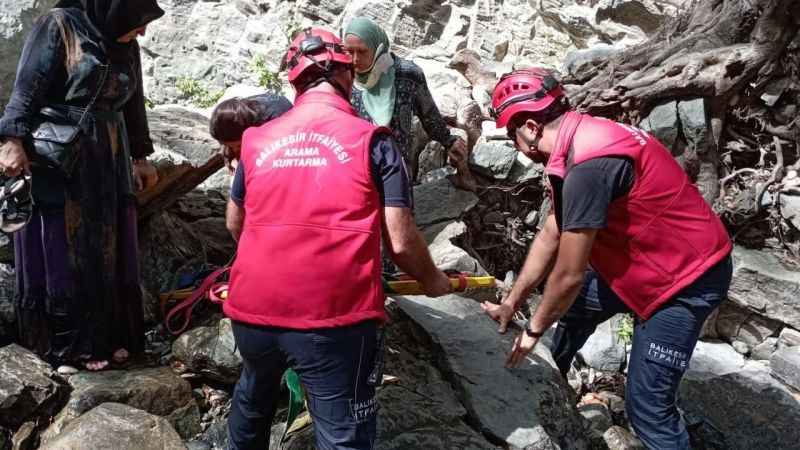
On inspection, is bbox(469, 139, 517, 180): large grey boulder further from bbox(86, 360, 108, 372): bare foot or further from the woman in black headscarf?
bbox(86, 360, 108, 372): bare foot

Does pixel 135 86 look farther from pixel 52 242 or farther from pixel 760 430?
pixel 760 430

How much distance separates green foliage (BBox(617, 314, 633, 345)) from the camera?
20.4 ft

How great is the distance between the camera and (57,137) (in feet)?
10.9

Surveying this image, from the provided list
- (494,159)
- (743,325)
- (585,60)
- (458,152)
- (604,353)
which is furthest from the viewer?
(585,60)

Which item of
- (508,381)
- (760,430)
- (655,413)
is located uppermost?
(655,413)

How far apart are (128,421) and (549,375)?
2307 millimetres

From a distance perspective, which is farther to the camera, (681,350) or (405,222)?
(681,350)

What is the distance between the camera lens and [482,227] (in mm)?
7066

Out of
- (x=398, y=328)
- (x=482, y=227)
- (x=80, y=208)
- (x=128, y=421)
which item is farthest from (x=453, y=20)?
(x=128, y=421)

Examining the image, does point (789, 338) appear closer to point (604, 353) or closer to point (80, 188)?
point (604, 353)

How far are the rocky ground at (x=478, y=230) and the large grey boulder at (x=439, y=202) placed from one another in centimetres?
2

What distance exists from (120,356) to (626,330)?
4.42 m

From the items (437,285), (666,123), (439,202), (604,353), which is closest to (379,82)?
(439,202)

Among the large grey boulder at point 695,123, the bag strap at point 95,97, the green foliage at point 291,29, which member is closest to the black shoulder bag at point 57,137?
the bag strap at point 95,97
